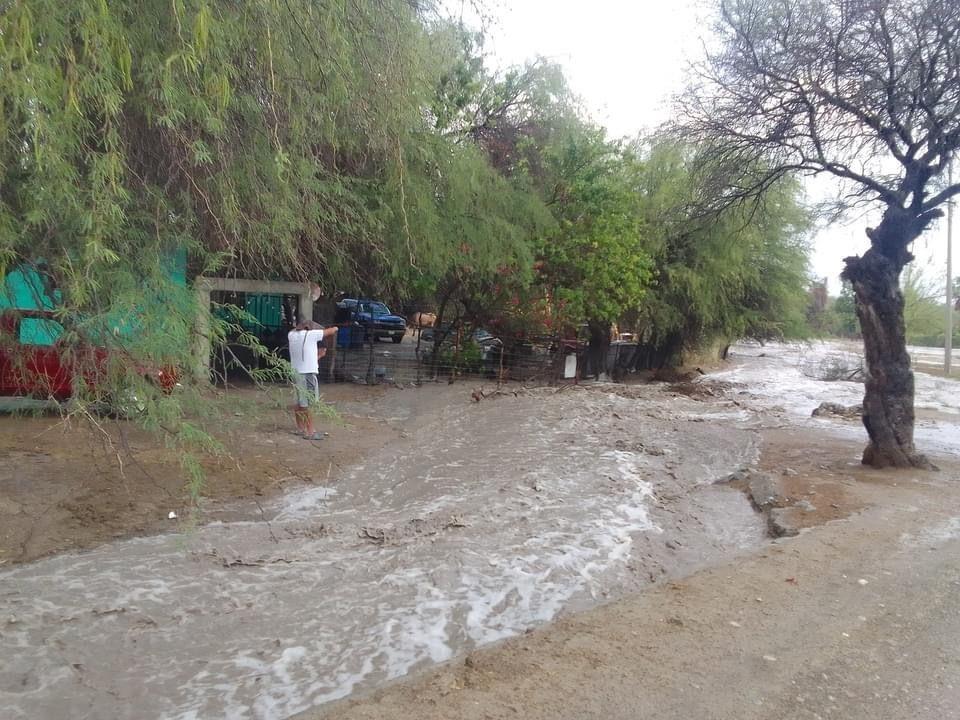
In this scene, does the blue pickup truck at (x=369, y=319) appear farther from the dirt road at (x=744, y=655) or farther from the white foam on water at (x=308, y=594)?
the dirt road at (x=744, y=655)

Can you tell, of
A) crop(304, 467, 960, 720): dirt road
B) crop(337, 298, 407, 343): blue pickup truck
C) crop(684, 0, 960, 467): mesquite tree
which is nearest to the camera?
crop(304, 467, 960, 720): dirt road

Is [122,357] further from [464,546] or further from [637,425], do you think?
[637,425]

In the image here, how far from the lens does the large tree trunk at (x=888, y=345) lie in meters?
9.34

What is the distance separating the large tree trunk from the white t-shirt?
22.6 feet

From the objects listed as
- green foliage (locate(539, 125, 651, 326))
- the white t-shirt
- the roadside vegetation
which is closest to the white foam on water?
the roadside vegetation

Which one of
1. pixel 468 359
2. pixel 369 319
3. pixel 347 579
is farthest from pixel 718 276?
pixel 347 579

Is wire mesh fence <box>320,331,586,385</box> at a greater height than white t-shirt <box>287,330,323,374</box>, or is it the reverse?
white t-shirt <box>287,330,323,374</box>

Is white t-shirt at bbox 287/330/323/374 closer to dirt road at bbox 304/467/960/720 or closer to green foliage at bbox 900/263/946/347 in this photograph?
dirt road at bbox 304/467/960/720

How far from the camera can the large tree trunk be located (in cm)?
934

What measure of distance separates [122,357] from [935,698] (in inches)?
178

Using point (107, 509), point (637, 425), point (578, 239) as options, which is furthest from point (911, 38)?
point (107, 509)

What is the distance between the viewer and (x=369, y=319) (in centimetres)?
1891

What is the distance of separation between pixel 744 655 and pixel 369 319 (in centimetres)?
1549

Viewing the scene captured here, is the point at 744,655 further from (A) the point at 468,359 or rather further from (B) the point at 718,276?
(B) the point at 718,276
